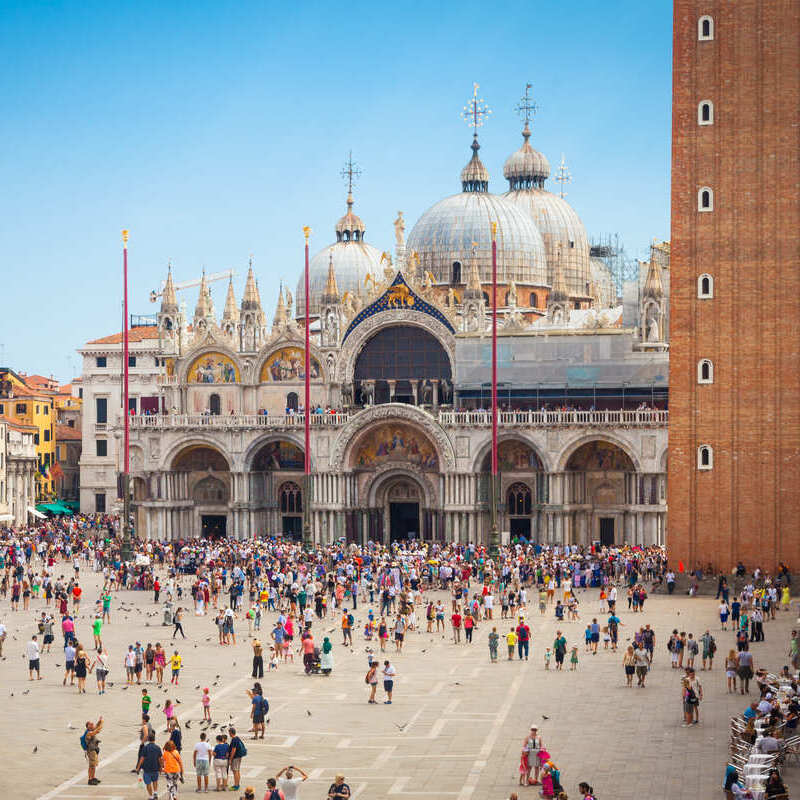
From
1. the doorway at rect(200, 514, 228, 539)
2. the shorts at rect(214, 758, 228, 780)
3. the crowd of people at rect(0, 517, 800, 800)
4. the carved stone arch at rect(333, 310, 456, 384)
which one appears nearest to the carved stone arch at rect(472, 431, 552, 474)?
the carved stone arch at rect(333, 310, 456, 384)

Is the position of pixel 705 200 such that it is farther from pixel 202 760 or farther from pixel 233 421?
pixel 202 760

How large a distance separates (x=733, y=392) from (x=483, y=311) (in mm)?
22439

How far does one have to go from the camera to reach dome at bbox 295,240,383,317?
340ft

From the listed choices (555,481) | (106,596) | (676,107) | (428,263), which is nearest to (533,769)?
(106,596)

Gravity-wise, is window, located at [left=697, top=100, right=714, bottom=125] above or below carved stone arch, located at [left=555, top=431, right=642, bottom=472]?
above

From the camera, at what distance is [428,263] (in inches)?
3688

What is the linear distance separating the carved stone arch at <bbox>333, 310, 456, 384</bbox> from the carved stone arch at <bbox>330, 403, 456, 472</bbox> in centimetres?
318

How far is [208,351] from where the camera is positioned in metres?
86.4

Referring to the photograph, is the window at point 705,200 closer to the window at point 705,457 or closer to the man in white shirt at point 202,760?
the window at point 705,457

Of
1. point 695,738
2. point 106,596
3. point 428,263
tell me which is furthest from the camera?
point 428,263

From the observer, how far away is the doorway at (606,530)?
7681 centimetres

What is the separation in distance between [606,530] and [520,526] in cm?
436

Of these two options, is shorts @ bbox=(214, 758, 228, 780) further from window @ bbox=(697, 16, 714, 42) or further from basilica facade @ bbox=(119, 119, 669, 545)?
basilica facade @ bbox=(119, 119, 669, 545)

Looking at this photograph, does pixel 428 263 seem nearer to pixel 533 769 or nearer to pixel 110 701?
pixel 110 701
